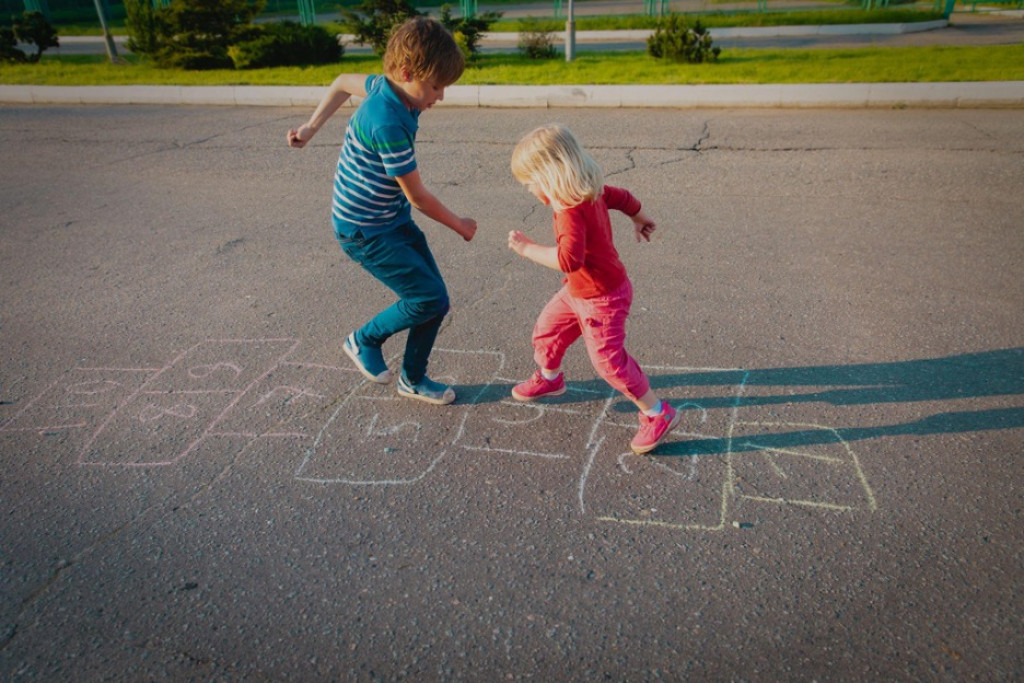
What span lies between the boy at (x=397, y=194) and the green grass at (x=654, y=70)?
892cm

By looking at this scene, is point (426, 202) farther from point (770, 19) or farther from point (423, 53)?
point (770, 19)

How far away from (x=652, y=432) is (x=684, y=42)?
463 inches

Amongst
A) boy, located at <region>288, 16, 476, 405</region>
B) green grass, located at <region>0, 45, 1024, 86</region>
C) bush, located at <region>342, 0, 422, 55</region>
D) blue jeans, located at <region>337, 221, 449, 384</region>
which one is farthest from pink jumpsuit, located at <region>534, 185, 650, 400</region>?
bush, located at <region>342, 0, 422, 55</region>

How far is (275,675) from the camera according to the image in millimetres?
2205

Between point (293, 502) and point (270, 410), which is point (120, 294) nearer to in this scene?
point (270, 410)

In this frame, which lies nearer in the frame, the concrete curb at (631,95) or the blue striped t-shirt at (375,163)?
the blue striped t-shirt at (375,163)

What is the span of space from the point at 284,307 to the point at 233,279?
72cm

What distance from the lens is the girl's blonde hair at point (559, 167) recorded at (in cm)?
275

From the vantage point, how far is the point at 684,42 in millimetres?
13047

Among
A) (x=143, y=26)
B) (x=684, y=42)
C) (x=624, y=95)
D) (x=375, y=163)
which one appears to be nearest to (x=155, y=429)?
(x=375, y=163)

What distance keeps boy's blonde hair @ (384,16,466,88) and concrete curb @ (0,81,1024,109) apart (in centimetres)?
804

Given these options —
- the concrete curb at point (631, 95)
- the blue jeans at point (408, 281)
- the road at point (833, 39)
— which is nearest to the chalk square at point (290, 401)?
the blue jeans at point (408, 281)

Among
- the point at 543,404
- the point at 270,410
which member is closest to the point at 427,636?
the point at 543,404

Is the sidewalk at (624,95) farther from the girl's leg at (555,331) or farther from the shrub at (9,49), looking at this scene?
the girl's leg at (555,331)
